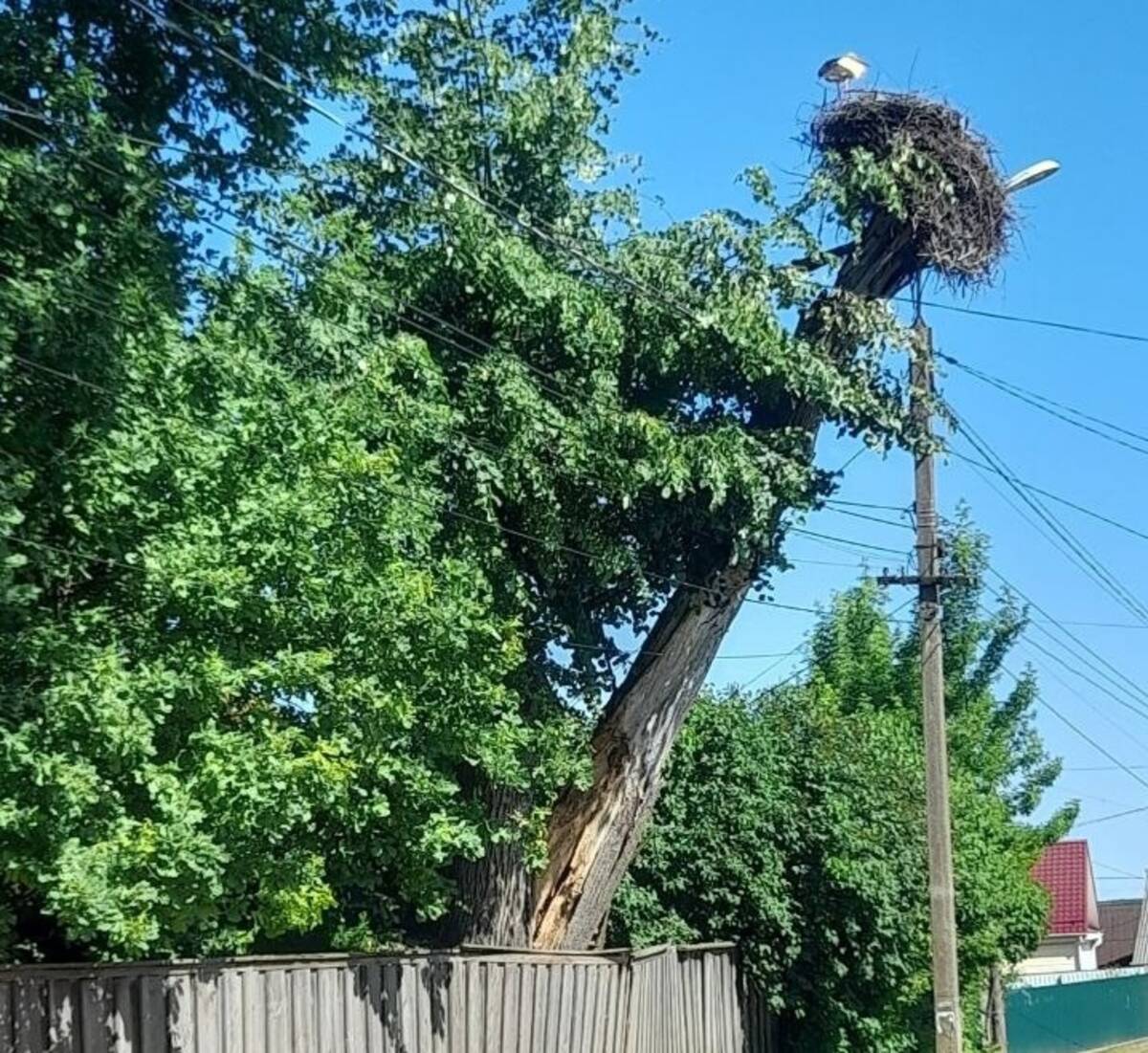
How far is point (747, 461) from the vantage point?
14.2m

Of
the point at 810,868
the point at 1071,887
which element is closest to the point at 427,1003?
the point at 810,868

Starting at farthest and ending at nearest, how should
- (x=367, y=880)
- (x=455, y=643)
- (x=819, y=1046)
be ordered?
(x=819, y=1046) < (x=367, y=880) < (x=455, y=643)

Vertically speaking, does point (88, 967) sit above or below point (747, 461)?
below

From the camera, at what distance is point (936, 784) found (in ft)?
52.2

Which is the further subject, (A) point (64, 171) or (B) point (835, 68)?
(B) point (835, 68)

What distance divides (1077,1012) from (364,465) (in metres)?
25.2

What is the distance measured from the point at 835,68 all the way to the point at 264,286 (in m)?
7.61

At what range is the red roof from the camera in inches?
1950

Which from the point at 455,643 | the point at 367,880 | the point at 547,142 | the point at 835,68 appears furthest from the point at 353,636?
the point at 835,68

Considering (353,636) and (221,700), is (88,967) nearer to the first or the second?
(221,700)

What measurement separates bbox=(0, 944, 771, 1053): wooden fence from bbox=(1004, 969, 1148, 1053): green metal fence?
36.1 ft

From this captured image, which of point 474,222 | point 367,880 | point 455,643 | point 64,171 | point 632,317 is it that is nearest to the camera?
point 64,171

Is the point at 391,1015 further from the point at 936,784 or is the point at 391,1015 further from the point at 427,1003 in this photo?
the point at 936,784

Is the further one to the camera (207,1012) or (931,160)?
(931,160)
